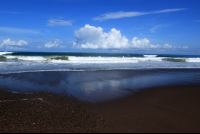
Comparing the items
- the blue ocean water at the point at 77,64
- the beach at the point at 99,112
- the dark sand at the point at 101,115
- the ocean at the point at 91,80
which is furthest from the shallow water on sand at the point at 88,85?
the blue ocean water at the point at 77,64

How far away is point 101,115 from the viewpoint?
471 centimetres

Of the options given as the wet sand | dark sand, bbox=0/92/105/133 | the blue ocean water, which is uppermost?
the blue ocean water

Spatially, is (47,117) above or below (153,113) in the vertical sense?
above

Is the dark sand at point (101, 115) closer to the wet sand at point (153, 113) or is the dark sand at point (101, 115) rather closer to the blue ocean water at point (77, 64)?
the wet sand at point (153, 113)

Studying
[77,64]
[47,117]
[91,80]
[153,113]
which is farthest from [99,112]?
[77,64]

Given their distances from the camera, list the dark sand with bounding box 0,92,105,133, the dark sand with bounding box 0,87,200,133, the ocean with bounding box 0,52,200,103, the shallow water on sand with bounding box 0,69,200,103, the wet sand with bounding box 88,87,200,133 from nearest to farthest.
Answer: the dark sand with bounding box 0,92,105,133
the dark sand with bounding box 0,87,200,133
the wet sand with bounding box 88,87,200,133
the shallow water on sand with bounding box 0,69,200,103
the ocean with bounding box 0,52,200,103

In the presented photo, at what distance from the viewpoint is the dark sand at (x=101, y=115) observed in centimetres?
390

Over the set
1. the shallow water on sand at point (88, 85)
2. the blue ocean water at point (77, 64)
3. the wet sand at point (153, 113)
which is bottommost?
the wet sand at point (153, 113)

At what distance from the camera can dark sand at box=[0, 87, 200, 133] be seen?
3.90m

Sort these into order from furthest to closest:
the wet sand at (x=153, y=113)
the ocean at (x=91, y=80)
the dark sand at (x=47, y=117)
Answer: the ocean at (x=91, y=80), the wet sand at (x=153, y=113), the dark sand at (x=47, y=117)

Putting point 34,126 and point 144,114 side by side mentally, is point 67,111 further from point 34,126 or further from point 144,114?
point 144,114

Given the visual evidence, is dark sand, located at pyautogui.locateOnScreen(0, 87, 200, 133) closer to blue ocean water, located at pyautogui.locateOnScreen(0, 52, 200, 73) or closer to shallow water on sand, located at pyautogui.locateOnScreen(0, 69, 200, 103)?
shallow water on sand, located at pyautogui.locateOnScreen(0, 69, 200, 103)

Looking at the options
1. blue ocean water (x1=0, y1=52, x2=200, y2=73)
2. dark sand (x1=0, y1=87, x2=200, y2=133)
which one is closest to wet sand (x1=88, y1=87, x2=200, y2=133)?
dark sand (x1=0, y1=87, x2=200, y2=133)

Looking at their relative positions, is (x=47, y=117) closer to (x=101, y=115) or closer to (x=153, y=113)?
(x=101, y=115)
